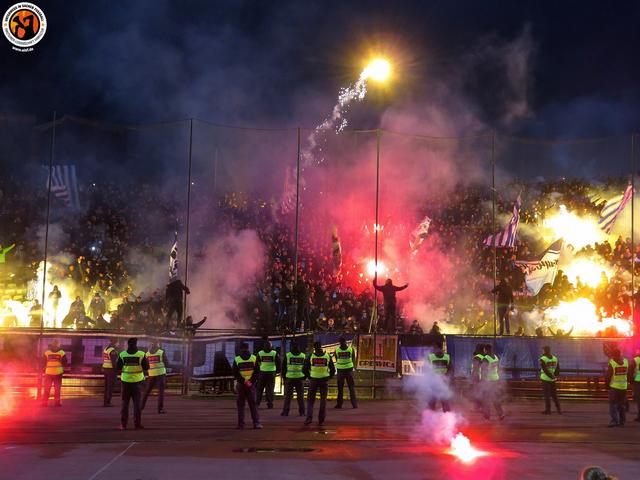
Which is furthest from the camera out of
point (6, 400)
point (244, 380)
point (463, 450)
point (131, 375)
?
point (6, 400)

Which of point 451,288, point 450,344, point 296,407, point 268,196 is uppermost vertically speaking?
point 268,196

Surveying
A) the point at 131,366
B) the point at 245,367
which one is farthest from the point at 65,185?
the point at 245,367

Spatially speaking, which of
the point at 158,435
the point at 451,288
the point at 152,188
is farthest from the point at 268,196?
the point at 158,435

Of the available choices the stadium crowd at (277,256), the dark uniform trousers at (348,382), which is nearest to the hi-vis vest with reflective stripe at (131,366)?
the dark uniform trousers at (348,382)

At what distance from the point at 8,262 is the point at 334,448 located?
2298 cm

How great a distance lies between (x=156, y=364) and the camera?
19.0 metres

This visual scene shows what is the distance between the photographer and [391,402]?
878 inches

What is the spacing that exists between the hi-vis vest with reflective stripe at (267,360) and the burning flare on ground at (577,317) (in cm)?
1607

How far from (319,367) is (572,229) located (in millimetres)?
23054

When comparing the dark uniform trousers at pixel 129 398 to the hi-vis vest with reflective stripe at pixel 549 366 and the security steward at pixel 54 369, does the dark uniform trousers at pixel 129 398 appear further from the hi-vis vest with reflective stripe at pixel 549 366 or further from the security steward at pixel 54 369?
the hi-vis vest with reflective stripe at pixel 549 366

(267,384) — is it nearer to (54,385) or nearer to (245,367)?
(245,367)

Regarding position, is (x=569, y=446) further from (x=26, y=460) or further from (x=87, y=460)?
(x=26, y=460)

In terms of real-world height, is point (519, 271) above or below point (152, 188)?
below

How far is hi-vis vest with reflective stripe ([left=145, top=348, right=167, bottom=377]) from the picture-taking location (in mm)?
18875
